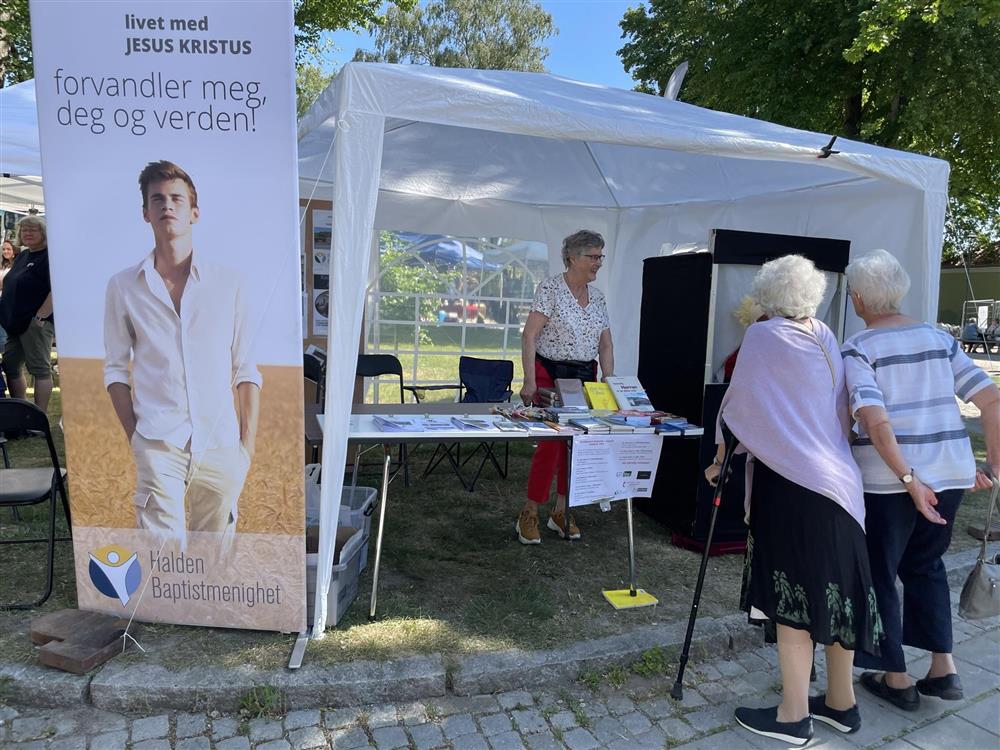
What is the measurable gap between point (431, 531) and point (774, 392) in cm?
240

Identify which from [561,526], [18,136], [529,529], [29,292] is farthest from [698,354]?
[18,136]

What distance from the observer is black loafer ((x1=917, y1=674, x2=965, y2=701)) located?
8.14ft

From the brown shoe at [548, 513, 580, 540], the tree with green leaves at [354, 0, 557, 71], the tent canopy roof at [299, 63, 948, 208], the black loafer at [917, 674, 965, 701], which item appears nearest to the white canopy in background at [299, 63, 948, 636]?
the tent canopy roof at [299, 63, 948, 208]

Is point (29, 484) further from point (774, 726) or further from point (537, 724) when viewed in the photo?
point (774, 726)

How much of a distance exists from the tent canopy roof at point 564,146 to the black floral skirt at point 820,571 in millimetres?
1637

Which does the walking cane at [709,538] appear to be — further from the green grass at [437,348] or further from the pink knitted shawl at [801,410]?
the green grass at [437,348]

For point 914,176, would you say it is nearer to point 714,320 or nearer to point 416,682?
point 714,320

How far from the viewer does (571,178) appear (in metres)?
5.79

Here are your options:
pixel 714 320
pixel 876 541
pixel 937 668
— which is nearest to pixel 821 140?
pixel 714 320

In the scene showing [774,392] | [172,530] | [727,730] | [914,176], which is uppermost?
[914,176]

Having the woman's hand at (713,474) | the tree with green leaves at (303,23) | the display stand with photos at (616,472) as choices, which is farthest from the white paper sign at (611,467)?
the tree with green leaves at (303,23)

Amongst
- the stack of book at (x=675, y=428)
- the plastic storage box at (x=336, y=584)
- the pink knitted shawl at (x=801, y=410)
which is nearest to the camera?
the pink knitted shawl at (x=801, y=410)

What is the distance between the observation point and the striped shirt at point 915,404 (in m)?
2.20

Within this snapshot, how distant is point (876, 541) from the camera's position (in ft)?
7.48
